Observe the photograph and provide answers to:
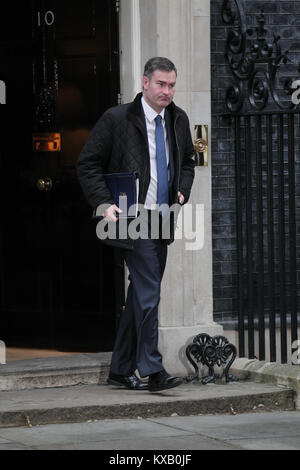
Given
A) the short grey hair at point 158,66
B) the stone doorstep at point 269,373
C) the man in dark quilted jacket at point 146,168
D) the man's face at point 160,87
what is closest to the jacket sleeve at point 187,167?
the man in dark quilted jacket at point 146,168

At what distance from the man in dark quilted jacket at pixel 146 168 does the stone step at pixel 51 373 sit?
62 cm

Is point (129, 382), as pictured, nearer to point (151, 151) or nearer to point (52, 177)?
point (151, 151)

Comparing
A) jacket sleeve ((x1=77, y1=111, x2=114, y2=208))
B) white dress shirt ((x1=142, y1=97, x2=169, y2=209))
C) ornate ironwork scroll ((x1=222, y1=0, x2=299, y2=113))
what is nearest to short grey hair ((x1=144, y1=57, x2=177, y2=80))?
white dress shirt ((x1=142, y1=97, x2=169, y2=209))

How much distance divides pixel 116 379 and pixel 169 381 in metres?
0.50

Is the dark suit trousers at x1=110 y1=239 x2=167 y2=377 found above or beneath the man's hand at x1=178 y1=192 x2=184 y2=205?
beneath

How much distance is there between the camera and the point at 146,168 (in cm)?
808

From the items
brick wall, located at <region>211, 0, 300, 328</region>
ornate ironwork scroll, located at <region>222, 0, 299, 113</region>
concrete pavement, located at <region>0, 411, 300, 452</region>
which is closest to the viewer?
concrete pavement, located at <region>0, 411, 300, 452</region>

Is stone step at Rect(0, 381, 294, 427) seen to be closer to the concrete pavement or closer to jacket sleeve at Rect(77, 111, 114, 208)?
the concrete pavement

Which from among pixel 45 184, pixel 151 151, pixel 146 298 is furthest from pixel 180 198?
pixel 45 184

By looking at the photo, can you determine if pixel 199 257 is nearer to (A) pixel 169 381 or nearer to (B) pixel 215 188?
(B) pixel 215 188

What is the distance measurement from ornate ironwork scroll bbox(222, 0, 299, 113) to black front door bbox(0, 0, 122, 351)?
2.85 ft

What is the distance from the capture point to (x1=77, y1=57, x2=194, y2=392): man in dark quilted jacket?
26.4 feet

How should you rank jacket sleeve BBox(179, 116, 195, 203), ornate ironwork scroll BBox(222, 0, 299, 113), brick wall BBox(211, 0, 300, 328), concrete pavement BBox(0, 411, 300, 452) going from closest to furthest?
concrete pavement BBox(0, 411, 300, 452) < jacket sleeve BBox(179, 116, 195, 203) < ornate ironwork scroll BBox(222, 0, 299, 113) < brick wall BBox(211, 0, 300, 328)

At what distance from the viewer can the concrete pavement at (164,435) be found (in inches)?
269
